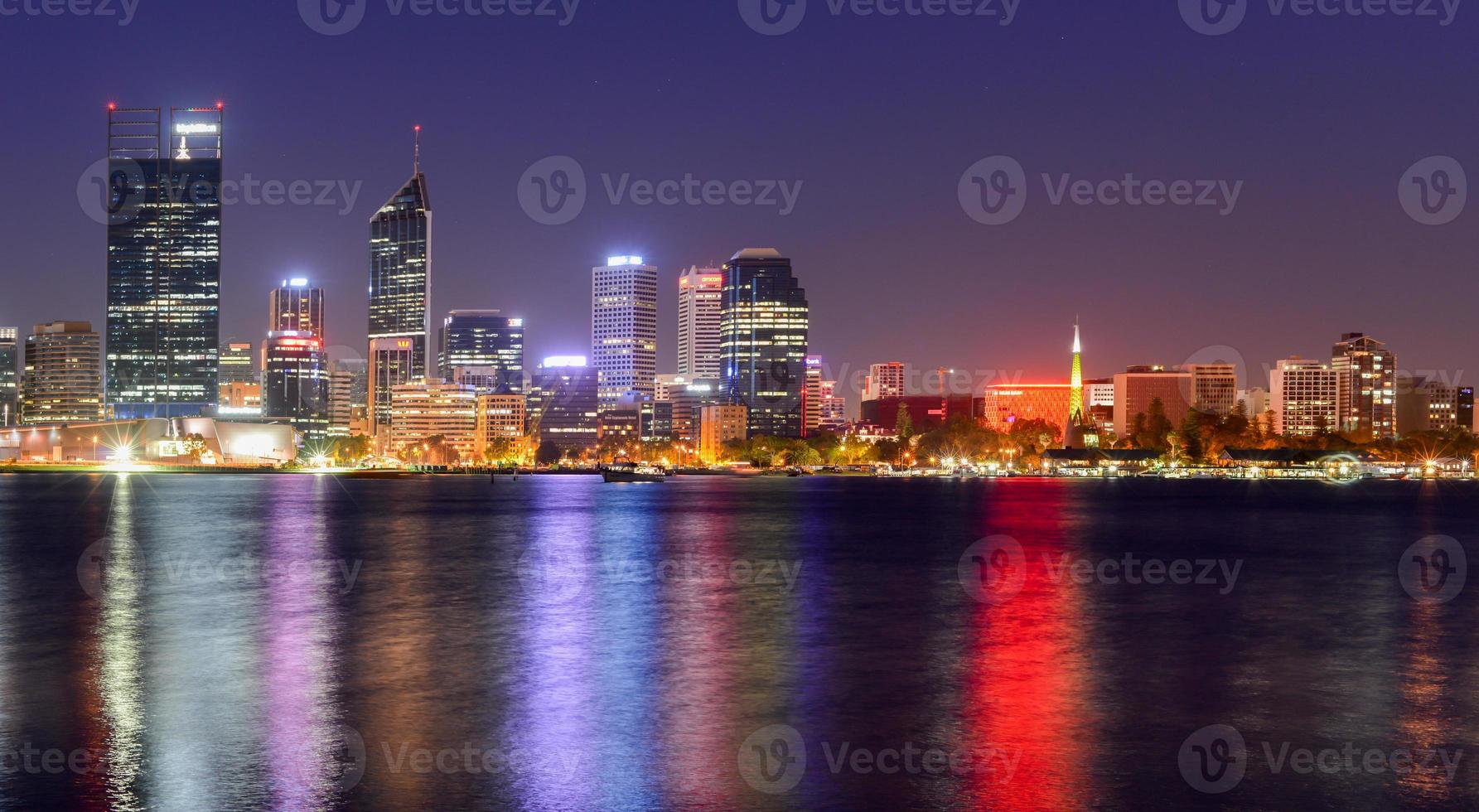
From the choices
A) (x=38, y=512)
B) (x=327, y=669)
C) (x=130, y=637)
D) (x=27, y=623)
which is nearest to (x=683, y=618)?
(x=327, y=669)

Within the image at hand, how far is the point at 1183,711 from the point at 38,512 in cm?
10021

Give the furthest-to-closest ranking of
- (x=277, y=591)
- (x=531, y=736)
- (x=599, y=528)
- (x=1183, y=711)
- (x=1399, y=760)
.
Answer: (x=599, y=528) → (x=277, y=591) → (x=1183, y=711) → (x=531, y=736) → (x=1399, y=760)

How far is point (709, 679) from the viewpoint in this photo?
27.7 m

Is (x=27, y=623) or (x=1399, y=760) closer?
(x=1399, y=760)

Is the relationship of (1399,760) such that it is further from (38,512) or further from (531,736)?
(38,512)

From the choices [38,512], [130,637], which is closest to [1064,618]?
[130,637]

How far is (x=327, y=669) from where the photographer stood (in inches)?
1109

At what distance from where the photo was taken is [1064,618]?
38.2m

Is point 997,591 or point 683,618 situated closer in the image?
point 683,618

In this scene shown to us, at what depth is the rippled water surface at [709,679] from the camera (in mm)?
18594

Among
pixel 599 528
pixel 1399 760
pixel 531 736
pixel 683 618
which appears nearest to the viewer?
pixel 1399 760

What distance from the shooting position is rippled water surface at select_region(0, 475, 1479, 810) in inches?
732

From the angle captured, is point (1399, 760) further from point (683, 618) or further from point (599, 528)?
point (599, 528)

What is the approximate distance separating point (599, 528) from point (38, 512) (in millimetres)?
49560
